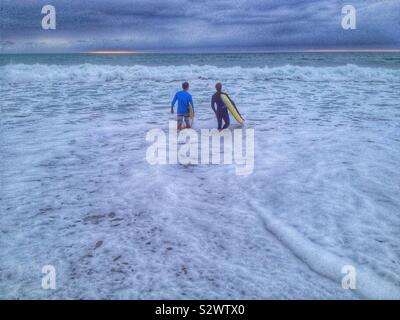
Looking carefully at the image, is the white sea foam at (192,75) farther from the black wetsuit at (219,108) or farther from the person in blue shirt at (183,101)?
the person in blue shirt at (183,101)

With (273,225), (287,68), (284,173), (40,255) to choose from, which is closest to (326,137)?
(284,173)

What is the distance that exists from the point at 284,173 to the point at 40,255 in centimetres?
451

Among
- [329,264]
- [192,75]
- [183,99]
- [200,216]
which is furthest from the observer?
[192,75]

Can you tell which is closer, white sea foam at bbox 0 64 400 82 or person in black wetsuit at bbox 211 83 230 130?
person in black wetsuit at bbox 211 83 230 130

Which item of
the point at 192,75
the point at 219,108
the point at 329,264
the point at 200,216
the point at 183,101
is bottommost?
the point at 329,264

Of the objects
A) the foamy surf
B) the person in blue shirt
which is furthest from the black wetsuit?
the foamy surf

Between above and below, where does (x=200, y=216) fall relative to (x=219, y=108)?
below

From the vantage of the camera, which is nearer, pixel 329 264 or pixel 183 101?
pixel 329 264

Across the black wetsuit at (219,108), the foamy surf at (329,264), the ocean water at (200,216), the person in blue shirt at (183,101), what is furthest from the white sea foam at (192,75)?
the foamy surf at (329,264)

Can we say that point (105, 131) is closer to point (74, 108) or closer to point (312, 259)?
point (74, 108)

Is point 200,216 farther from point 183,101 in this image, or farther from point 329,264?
point 183,101

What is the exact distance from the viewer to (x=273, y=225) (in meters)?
4.52

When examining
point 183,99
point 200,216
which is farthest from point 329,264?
point 183,99

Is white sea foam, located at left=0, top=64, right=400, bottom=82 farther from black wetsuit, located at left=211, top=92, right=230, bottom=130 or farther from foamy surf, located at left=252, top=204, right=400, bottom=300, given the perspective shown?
foamy surf, located at left=252, top=204, right=400, bottom=300
